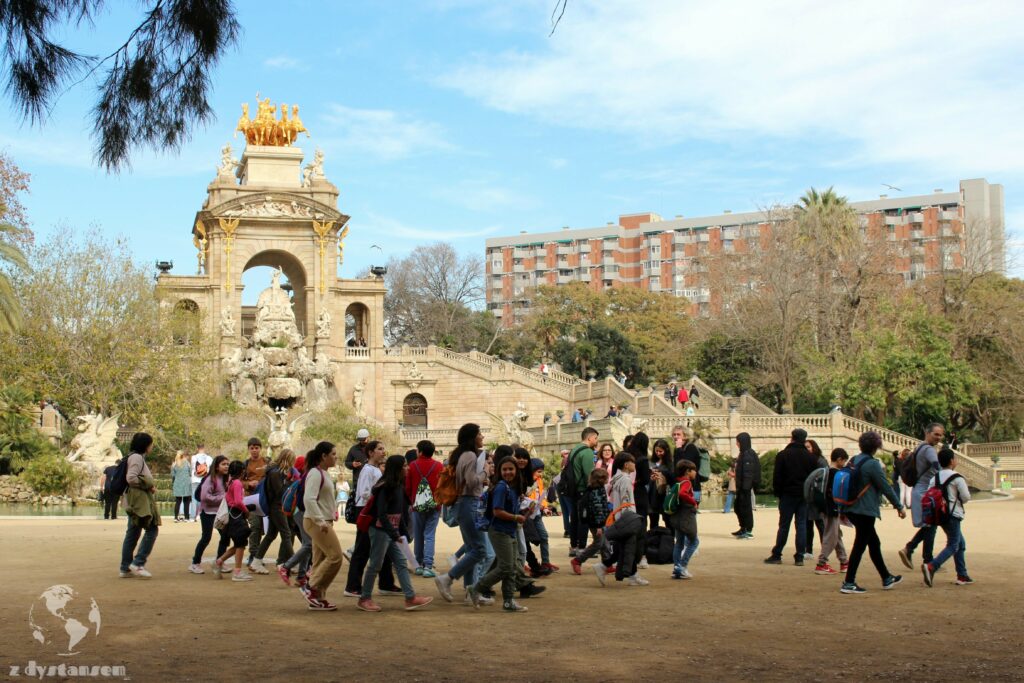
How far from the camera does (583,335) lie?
241 ft

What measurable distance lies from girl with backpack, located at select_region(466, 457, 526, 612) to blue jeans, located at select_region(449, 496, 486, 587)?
217mm

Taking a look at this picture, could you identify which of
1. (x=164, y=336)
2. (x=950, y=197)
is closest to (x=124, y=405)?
(x=164, y=336)

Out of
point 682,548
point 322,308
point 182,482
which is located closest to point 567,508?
point 682,548

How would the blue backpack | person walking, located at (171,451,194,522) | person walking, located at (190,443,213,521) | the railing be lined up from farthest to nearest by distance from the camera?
the railing, person walking, located at (171,451,194,522), person walking, located at (190,443,213,521), the blue backpack

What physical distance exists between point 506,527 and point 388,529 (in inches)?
Result: 42.3

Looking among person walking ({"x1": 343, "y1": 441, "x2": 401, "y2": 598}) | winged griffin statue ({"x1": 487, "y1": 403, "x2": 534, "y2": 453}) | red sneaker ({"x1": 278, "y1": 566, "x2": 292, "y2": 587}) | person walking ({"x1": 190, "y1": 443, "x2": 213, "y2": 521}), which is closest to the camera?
person walking ({"x1": 343, "y1": 441, "x2": 401, "y2": 598})

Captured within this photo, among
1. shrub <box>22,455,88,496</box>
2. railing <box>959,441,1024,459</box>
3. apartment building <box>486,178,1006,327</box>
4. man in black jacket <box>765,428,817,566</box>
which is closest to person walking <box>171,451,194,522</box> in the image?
shrub <box>22,455,88,496</box>

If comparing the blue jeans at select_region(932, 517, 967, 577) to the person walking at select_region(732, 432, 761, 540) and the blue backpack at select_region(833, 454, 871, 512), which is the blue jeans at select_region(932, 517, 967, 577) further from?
the person walking at select_region(732, 432, 761, 540)

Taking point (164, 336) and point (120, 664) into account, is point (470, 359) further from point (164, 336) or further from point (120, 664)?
point (120, 664)

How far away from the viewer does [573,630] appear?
1077 cm

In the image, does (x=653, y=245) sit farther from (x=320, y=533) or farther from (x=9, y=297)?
(x=320, y=533)

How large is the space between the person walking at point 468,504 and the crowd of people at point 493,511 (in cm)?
1

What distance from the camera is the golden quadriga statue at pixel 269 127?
64.0 m

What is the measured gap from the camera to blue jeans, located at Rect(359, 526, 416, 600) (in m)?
11.7
